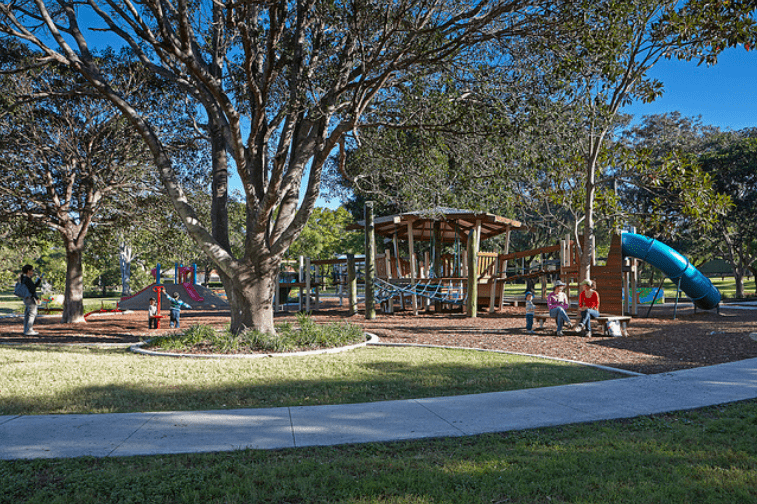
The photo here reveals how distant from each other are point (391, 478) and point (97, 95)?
37.0 ft

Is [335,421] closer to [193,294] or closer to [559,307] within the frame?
[559,307]

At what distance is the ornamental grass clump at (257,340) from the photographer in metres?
9.17

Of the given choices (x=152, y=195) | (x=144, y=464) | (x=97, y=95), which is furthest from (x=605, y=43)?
(x=152, y=195)

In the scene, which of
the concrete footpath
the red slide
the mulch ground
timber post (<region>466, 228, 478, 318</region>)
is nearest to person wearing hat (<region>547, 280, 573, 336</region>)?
the mulch ground

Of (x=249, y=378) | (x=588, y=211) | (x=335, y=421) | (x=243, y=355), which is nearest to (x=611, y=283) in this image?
(x=588, y=211)

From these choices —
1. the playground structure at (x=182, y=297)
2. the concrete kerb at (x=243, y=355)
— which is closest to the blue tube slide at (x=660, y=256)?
the concrete kerb at (x=243, y=355)

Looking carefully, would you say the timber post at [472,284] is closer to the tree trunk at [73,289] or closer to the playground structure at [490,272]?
the playground structure at [490,272]

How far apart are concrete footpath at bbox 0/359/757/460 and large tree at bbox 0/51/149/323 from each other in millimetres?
12047

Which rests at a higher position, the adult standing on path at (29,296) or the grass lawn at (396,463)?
the adult standing on path at (29,296)

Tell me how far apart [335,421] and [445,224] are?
1567 cm

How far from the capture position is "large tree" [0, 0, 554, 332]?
27.5 ft

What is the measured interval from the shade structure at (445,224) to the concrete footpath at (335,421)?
9.08 m

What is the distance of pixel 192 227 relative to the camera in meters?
9.59

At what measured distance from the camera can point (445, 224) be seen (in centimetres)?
2005
